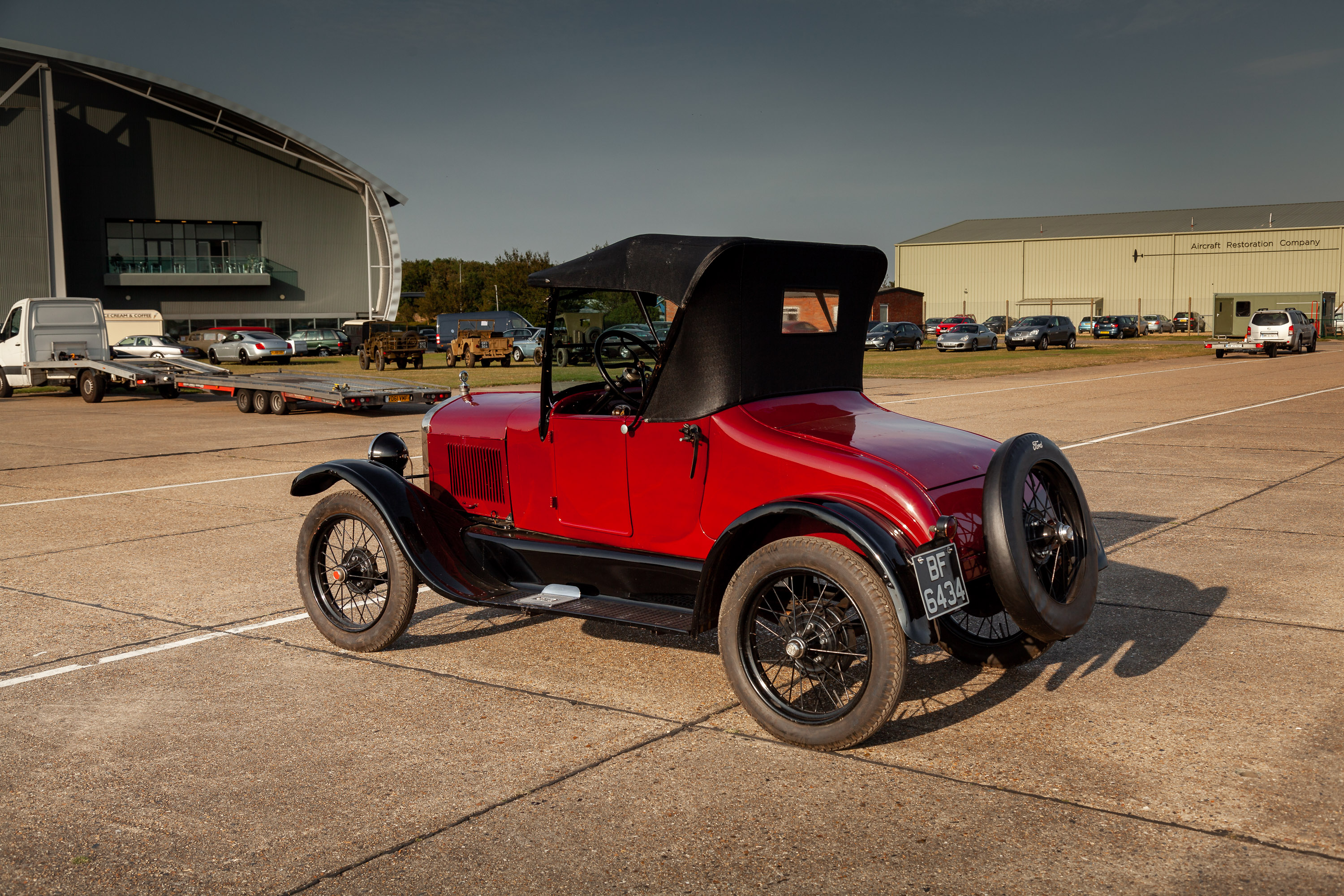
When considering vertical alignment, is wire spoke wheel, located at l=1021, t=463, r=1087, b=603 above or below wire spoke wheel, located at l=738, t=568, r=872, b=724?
above

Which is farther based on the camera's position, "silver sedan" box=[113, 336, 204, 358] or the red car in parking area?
the red car in parking area

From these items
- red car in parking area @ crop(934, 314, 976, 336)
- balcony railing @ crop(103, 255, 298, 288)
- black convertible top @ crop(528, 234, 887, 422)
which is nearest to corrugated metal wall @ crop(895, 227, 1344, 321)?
red car in parking area @ crop(934, 314, 976, 336)

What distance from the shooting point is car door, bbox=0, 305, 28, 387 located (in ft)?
83.7

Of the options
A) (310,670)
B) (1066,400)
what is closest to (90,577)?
(310,670)

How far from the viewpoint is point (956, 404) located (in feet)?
66.1

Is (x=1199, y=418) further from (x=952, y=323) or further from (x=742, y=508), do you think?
(x=952, y=323)

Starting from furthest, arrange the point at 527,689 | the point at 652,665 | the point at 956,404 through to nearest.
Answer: the point at 956,404 → the point at 652,665 → the point at 527,689

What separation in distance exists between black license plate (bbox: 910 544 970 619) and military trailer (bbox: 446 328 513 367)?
115 ft

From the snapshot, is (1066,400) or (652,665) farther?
(1066,400)

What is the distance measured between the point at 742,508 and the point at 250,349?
151 feet

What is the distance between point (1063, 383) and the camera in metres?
26.3

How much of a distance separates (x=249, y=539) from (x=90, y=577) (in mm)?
1391

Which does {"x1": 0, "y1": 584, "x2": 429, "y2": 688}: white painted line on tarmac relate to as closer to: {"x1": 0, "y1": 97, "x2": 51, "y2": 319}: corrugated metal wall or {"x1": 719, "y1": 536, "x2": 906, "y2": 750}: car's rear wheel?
{"x1": 719, "y1": 536, "x2": 906, "y2": 750}: car's rear wheel

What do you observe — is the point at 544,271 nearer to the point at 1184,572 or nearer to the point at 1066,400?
the point at 1184,572
